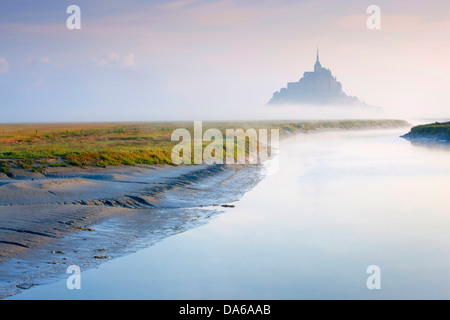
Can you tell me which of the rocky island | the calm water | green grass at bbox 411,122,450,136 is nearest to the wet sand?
the calm water

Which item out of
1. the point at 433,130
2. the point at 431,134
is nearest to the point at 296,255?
the point at 431,134

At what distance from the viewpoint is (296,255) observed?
13.9 m

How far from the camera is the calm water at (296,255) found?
11.0 m

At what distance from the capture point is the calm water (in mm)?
11008

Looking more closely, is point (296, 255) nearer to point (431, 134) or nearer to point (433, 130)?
point (431, 134)

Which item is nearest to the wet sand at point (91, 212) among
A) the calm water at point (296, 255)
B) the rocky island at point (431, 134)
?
the calm water at point (296, 255)

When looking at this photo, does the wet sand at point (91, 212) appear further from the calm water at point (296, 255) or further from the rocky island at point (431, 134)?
the rocky island at point (431, 134)

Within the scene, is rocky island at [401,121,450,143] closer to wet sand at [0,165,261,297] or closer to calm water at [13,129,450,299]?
calm water at [13,129,450,299]

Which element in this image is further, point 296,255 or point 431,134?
point 431,134

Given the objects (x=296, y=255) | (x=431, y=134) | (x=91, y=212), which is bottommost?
(x=296, y=255)

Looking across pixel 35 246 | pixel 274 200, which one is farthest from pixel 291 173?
pixel 35 246

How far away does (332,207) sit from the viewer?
71.5ft
